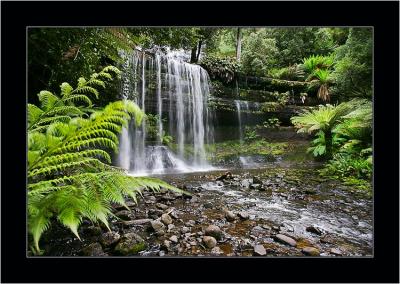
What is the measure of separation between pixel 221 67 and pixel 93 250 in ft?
13.6

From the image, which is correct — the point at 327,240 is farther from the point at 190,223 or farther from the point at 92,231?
the point at 92,231

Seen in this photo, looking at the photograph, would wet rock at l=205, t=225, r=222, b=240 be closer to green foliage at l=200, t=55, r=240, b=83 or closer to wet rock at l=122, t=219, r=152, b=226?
wet rock at l=122, t=219, r=152, b=226

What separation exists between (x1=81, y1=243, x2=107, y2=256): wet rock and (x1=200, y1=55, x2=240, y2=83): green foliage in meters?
3.63

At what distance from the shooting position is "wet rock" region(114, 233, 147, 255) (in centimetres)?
143

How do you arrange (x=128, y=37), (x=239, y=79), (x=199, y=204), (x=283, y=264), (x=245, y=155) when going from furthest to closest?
(x=239, y=79) < (x=245, y=155) < (x=199, y=204) < (x=128, y=37) < (x=283, y=264)

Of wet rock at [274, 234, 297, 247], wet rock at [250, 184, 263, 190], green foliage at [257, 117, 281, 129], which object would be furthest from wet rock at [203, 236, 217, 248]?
green foliage at [257, 117, 281, 129]

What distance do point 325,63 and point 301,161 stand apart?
1320 millimetres

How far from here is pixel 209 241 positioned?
159cm

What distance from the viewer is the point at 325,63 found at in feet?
11.2

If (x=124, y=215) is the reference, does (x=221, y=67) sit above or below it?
above

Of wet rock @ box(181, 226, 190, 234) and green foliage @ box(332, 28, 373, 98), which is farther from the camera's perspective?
green foliage @ box(332, 28, 373, 98)

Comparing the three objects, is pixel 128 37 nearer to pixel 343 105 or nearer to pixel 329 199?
pixel 329 199

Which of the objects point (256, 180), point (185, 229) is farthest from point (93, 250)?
point (256, 180)
